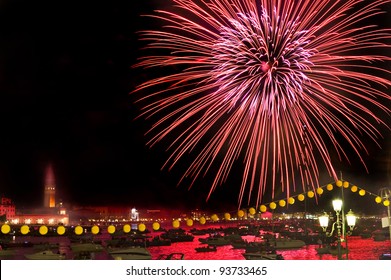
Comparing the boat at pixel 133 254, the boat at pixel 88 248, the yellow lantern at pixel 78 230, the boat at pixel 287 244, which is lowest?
the boat at pixel 88 248

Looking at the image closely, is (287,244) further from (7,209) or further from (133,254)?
(7,209)

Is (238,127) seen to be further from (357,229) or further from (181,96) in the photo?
(357,229)

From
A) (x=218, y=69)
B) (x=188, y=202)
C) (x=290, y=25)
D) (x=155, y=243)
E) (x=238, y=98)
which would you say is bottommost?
(x=155, y=243)

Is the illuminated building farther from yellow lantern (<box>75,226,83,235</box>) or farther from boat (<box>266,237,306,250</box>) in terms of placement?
yellow lantern (<box>75,226,83,235</box>)

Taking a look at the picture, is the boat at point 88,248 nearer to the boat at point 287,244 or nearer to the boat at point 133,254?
the boat at point 133,254

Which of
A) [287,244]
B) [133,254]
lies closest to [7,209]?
[287,244]

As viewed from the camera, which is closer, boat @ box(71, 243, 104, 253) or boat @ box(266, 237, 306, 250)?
boat @ box(266, 237, 306, 250)

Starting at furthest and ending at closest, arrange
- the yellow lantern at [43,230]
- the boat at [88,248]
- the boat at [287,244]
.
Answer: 1. the boat at [88,248]
2. the boat at [287,244]
3. the yellow lantern at [43,230]

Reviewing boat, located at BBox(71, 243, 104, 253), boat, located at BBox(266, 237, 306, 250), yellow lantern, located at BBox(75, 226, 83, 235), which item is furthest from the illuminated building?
yellow lantern, located at BBox(75, 226, 83, 235)

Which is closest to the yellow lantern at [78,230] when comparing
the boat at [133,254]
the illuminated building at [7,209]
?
the boat at [133,254]
